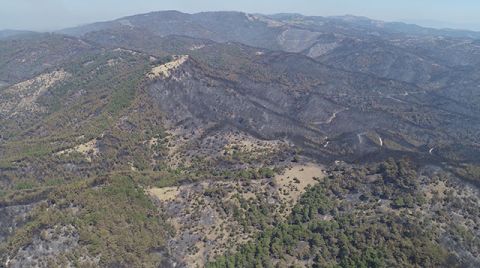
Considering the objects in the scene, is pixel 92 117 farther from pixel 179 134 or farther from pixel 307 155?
pixel 307 155

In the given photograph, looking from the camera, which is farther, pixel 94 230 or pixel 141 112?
pixel 141 112

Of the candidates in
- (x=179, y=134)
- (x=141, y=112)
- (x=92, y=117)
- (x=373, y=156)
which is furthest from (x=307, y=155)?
(x=92, y=117)

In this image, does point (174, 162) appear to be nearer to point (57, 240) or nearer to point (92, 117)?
point (92, 117)

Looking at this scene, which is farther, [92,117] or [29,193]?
[92,117]

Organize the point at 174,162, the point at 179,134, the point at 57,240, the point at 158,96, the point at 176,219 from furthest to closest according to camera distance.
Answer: the point at 158,96, the point at 179,134, the point at 174,162, the point at 176,219, the point at 57,240

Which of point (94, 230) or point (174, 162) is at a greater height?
point (94, 230)

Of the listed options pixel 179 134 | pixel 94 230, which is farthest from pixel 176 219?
pixel 179 134

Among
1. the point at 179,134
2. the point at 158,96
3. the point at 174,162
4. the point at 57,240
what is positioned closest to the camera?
the point at 57,240

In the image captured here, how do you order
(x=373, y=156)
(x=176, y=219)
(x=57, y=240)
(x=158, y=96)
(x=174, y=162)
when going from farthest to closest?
(x=158, y=96)
(x=174, y=162)
(x=373, y=156)
(x=176, y=219)
(x=57, y=240)

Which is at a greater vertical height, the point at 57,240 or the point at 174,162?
the point at 57,240
